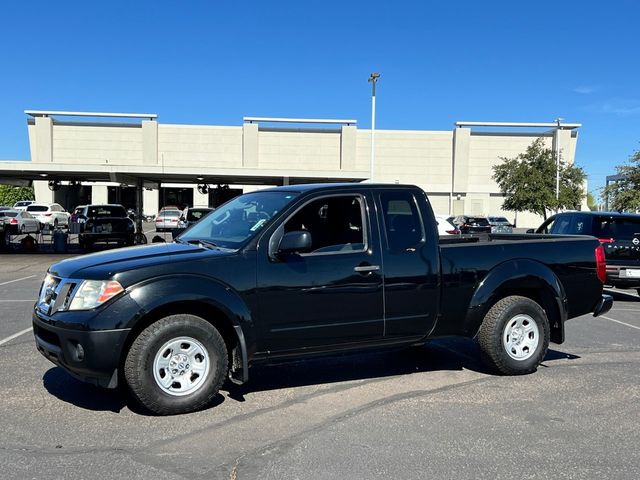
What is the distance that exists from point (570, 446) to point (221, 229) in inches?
134

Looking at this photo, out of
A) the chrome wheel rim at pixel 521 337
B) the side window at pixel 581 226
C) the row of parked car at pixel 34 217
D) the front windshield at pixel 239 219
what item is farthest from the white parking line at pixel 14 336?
the row of parked car at pixel 34 217

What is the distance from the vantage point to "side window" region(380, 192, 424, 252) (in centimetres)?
549

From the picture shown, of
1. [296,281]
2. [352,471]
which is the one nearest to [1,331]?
[296,281]

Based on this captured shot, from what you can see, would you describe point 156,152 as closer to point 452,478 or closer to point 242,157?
point 242,157

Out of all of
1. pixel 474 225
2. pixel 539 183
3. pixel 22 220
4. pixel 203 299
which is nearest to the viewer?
pixel 203 299

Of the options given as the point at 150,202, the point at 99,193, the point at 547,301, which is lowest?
the point at 547,301

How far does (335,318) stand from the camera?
512 cm

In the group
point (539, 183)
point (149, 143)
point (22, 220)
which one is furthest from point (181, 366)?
point (149, 143)

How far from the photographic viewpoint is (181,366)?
4699 millimetres

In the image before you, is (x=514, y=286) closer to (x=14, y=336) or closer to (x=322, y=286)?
(x=322, y=286)

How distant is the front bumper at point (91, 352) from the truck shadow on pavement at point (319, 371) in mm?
517

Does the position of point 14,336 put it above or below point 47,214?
below

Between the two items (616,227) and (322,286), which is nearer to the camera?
(322,286)

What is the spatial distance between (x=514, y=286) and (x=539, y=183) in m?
37.5
